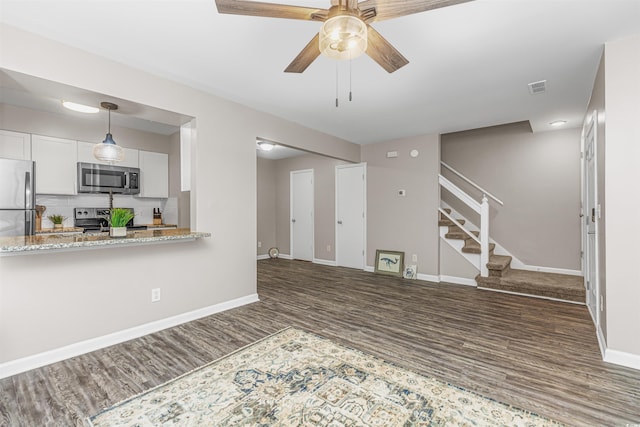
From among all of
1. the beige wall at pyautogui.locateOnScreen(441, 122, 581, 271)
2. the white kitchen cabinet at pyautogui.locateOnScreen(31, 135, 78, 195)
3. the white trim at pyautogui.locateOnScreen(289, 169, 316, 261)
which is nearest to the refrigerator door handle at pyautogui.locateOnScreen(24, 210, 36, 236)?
the white kitchen cabinet at pyautogui.locateOnScreen(31, 135, 78, 195)

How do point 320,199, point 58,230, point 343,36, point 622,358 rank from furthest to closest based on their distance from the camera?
point 320,199
point 58,230
point 622,358
point 343,36

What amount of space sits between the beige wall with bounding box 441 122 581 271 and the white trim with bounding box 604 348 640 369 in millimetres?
2891

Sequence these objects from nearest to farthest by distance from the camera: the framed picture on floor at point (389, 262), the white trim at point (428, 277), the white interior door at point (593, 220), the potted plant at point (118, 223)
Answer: the potted plant at point (118, 223) → the white interior door at point (593, 220) → the white trim at point (428, 277) → the framed picture on floor at point (389, 262)

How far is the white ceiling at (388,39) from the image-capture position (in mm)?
1906

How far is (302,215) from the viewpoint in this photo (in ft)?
22.9

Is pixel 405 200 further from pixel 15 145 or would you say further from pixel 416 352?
pixel 15 145

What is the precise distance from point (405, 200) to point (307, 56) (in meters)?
3.85

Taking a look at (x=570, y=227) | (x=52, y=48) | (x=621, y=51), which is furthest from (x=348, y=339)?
(x=570, y=227)

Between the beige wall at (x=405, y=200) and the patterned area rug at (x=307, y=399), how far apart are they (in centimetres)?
316

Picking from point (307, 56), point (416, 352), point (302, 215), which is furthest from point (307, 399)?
point (302, 215)

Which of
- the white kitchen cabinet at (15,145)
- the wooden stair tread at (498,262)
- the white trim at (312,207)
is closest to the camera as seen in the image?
the white kitchen cabinet at (15,145)

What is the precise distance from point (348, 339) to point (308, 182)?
4608 millimetres

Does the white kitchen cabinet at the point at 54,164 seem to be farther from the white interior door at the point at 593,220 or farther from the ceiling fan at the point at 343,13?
the white interior door at the point at 593,220

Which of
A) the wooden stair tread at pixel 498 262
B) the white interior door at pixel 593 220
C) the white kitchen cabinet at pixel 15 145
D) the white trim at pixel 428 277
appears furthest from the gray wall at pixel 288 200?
the white kitchen cabinet at pixel 15 145
